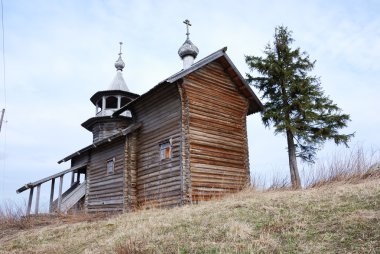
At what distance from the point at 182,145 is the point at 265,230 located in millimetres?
8247

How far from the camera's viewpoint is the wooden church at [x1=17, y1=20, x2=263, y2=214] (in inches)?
584

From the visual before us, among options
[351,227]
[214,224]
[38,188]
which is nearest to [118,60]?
[38,188]

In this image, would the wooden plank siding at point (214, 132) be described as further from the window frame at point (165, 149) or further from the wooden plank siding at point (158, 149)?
the window frame at point (165, 149)

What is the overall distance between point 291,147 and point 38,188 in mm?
15696

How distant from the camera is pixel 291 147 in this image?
19375 millimetres

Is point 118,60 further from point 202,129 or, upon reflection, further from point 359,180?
point 359,180

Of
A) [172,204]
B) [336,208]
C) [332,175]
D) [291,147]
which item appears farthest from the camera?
[291,147]

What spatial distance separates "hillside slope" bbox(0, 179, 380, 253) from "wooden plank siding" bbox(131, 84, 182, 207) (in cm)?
474

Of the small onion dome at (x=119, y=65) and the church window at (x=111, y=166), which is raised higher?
the small onion dome at (x=119, y=65)

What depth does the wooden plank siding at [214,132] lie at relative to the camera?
14.9 m

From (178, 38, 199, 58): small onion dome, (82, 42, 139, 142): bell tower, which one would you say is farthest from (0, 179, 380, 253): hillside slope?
(82, 42, 139, 142): bell tower

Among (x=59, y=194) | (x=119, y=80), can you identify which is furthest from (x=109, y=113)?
(x=59, y=194)

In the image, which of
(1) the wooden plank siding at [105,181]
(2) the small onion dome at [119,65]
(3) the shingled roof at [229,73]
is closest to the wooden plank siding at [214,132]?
(3) the shingled roof at [229,73]

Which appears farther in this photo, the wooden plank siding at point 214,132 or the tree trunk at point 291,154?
the tree trunk at point 291,154
